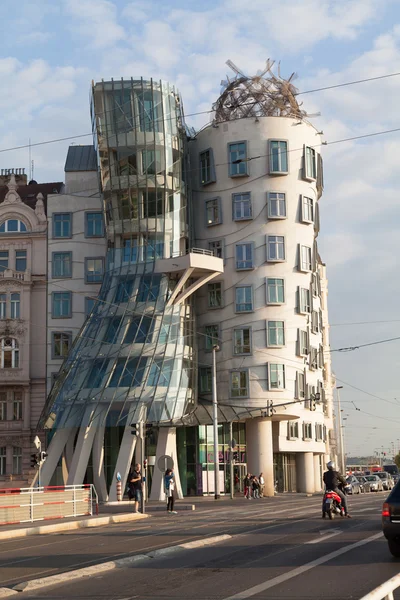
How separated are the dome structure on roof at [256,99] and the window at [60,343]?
19.4 metres

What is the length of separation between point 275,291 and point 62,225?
17.2 metres

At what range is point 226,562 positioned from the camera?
52.1 feet

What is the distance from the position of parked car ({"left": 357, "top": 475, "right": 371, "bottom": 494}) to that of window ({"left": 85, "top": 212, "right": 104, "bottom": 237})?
1040 inches

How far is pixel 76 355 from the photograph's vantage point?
59.9m

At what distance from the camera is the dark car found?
1512cm

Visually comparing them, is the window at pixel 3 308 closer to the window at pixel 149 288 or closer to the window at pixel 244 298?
the window at pixel 149 288

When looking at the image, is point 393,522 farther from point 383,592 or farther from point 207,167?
point 207,167

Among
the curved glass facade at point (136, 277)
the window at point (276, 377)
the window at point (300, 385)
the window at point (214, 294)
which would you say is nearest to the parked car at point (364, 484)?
the window at point (300, 385)

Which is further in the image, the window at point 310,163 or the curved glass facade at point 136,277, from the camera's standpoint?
the window at point 310,163

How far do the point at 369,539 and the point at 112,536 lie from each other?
7354 mm

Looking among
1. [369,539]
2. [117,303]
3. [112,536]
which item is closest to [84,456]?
[117,303]

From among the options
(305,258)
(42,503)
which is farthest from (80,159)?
(42,503)

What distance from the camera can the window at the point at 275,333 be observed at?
206 feet

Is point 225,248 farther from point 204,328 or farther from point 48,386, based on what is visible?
point 48,386
